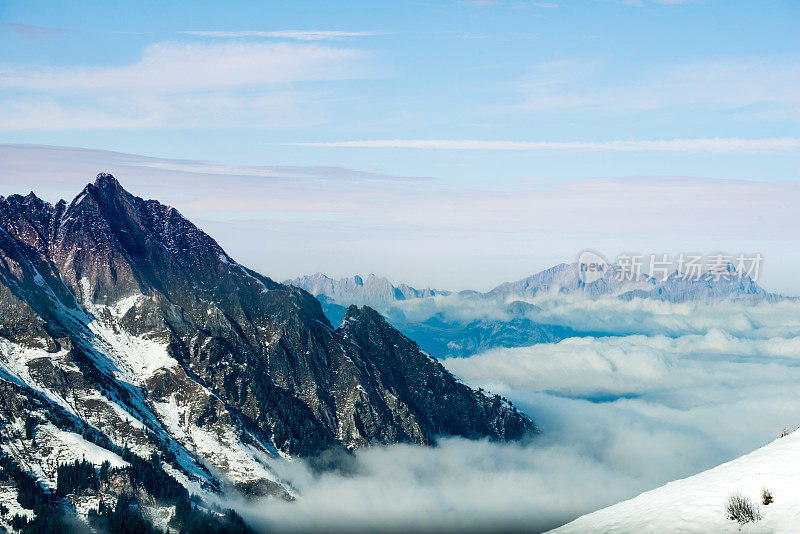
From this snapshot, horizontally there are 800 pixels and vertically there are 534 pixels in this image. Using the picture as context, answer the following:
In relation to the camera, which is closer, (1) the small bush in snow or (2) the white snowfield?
(1) the small bush in snow

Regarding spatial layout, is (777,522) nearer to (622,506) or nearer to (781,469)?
(781,469)

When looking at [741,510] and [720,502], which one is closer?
[741,510]

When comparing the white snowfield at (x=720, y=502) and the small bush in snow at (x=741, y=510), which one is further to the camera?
the white snowfield at (x=720, y=502)

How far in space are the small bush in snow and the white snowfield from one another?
27 cm

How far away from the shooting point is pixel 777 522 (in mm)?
38406

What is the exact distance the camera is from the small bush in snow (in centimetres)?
3888

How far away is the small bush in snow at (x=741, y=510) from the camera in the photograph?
38875 millimetres

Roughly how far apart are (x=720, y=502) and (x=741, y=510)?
88.3 inches

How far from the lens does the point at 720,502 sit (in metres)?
41.3

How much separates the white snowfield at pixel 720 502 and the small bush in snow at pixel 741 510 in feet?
0.87

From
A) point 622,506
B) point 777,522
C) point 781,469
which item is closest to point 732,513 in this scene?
point 777,522

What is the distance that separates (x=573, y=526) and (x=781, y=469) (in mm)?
13552

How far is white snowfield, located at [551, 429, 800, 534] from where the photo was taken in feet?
128

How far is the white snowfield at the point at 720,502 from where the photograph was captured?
3900 cm
